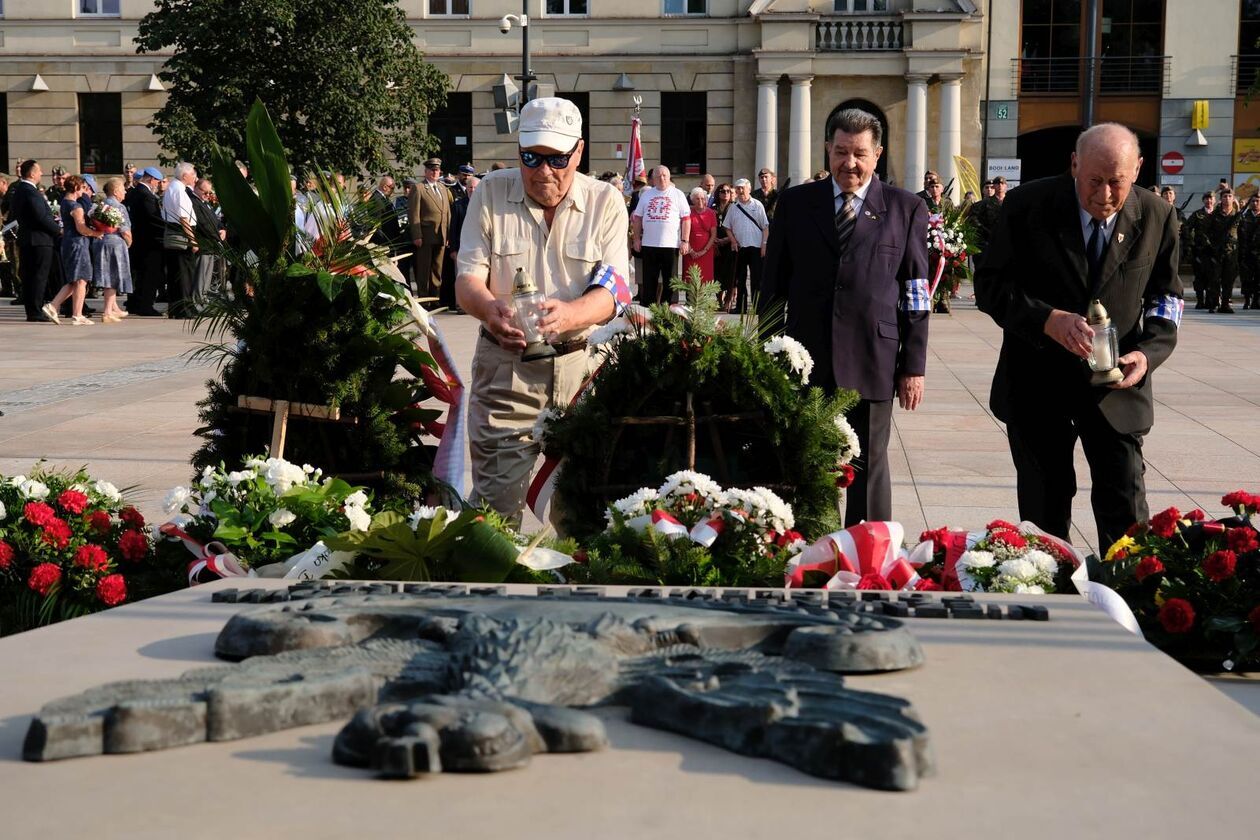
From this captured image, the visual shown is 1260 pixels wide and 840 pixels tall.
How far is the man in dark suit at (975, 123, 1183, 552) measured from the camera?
19.1 ft

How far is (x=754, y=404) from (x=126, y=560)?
2.14m

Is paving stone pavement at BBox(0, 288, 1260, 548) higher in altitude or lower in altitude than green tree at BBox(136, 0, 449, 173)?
lower

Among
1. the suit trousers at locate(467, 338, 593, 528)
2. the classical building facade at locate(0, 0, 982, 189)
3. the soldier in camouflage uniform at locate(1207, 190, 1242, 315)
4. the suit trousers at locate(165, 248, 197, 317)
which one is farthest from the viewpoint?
the classical building facade at locate(0, 0, 982, 189)

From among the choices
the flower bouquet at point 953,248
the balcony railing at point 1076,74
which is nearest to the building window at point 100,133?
the balcony railing at point 1076,74

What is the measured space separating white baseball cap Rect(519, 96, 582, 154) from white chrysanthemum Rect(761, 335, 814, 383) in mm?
1022

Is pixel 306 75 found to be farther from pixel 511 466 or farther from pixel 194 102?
pixel 511 466

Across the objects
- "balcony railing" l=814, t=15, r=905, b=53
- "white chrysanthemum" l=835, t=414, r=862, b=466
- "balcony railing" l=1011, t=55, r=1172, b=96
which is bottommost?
"white chrysanthemum" l=835, t=414, r=862, b=466

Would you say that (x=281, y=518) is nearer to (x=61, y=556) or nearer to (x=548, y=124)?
(x=61, y=556)

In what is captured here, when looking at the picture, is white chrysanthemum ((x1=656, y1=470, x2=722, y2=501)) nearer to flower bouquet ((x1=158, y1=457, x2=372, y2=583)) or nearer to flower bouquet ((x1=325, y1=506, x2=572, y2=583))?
flower bouquet ((x1=325, y1=506, x2=572, y2=583))

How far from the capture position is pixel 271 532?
5.03 meters

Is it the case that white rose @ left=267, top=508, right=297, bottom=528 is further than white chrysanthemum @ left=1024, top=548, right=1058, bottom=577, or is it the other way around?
white rose @ left=267, top=508, right=297, bottom=528

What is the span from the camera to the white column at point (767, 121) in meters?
40.1

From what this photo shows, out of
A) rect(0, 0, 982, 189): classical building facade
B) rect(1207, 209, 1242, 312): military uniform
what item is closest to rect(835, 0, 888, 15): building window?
rect(0, 0, 982, 189): classical building facade

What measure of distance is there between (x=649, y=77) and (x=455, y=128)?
519 centimetres
